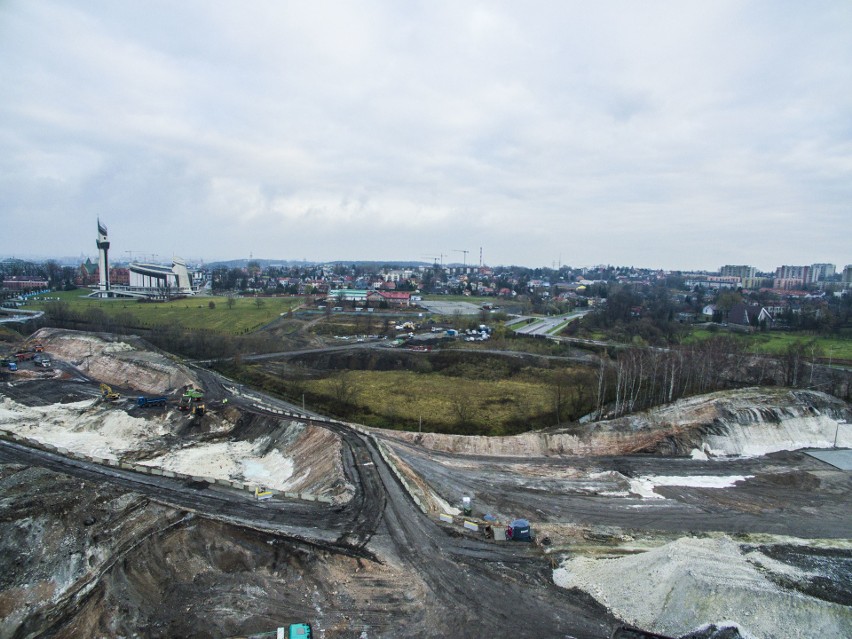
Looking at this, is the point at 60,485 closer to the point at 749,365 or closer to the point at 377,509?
the point at 377,509

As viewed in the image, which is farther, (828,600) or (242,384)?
(242,384)

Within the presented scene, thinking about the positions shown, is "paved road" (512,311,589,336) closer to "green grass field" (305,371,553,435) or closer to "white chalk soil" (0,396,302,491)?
"green grass field" (305,371,553,435)

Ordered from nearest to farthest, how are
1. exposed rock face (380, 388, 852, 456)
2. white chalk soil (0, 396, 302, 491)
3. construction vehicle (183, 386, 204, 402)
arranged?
1. white chalk soil (0, 396, 302, 491)
2. exposed rock face (380, 388, 852, 456)
3. construction vehicle (183, 386, 204, 402)

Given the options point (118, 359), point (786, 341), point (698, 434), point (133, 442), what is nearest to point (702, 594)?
point (698, 434)

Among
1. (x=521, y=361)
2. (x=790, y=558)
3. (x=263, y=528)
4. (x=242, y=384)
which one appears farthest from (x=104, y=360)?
(x=790, y=558)

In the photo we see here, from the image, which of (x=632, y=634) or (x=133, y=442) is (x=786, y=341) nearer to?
(x=632, y=634)

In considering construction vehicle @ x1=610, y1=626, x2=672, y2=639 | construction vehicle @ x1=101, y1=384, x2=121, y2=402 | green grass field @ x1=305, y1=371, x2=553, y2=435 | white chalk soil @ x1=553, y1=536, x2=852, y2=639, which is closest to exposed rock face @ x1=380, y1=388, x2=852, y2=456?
green grass field @ x1=305, y1=371, x2=553, y2=435
